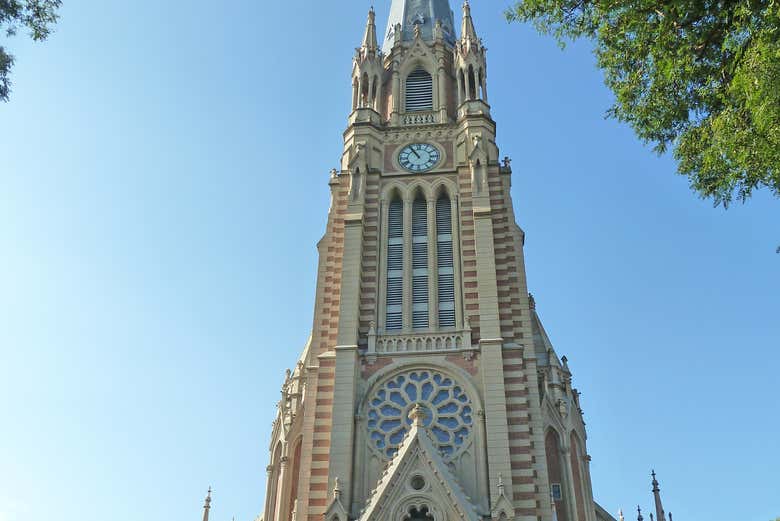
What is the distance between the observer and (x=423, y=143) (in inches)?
1480

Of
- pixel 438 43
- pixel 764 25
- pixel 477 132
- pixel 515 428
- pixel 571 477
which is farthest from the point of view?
pixel 438 43

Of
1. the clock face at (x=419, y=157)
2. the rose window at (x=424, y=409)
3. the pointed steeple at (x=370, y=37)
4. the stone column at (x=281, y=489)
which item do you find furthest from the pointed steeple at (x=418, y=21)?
the stone column at (x=281, y=489)

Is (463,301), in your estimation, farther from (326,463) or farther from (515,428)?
(326,463)

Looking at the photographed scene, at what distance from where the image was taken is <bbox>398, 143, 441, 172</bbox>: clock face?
36.8m

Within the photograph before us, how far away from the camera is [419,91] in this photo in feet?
133

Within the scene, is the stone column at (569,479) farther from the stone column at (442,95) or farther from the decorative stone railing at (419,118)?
the decorative stone railing at (419,118)

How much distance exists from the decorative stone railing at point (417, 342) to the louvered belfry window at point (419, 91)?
1283cm

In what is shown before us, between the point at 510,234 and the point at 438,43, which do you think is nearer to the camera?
the point at 510,234

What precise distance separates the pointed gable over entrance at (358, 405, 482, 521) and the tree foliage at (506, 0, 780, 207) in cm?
1402

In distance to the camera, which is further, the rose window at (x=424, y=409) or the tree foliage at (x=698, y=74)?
the rose window at (x=424, y=409)

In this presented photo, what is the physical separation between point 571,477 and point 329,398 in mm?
9515

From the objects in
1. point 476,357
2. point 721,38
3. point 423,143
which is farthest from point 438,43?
point 721,38

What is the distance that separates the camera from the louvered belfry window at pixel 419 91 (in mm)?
39812

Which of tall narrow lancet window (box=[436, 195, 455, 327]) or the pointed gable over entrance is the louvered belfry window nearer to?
tall narrow lancet window (box=[436, 195, 455, 327])
